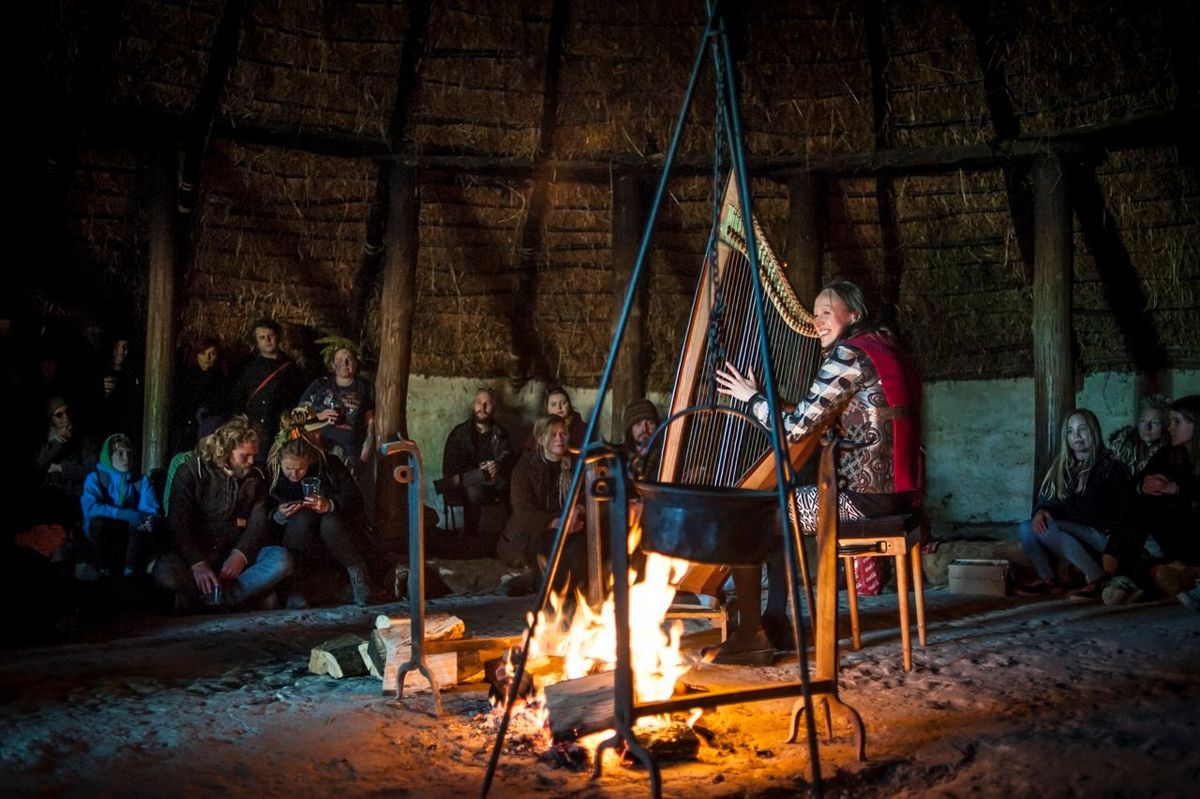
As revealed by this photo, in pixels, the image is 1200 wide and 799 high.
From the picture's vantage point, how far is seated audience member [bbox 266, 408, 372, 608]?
18.9 feet

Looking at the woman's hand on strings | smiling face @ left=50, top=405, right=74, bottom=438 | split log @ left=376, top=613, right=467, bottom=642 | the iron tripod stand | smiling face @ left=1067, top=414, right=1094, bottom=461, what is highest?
the woman's hand on strings

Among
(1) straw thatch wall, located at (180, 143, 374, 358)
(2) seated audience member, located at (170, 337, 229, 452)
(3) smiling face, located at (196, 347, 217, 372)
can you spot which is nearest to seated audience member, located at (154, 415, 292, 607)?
(2) seated audience member, located at (170, 337, 229, 452)

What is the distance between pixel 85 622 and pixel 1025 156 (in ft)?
20.3

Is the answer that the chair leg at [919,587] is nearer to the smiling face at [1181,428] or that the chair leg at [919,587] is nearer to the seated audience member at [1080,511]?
the seated audience member at [1080,511]

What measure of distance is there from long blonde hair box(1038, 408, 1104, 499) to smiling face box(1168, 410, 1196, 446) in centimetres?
39

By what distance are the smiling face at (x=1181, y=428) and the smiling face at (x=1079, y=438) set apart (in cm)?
47

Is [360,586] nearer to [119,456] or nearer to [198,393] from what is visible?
[119,456]

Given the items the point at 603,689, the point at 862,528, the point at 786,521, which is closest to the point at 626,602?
the point at 786,521

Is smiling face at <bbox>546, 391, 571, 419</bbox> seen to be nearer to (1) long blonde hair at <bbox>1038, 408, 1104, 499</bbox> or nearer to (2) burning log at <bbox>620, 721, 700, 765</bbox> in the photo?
(1) long blonde hair at <bbox>1038, 408, 1104, 499</bbox>

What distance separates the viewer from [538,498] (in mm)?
6664

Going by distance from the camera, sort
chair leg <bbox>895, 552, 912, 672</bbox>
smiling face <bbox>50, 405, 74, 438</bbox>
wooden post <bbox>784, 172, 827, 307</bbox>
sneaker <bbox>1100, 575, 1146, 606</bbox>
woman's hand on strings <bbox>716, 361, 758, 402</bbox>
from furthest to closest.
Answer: wooden post <bbox>784, 172, 827, 307</bbox> < smiling face <bbox>50, 405, 74, 438</bbox> < sneaker <bbox>1100, 575, 1146, 606</bbox> < chair leg <bbox>895, 552, 912, 672</bbox> < woman's hand on strings <bbox>716, 361, 758, 402</bbox>

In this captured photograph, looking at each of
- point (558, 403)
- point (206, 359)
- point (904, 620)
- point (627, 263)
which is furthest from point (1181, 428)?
point (206, 359)

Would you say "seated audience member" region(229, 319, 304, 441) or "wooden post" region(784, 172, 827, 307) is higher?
"wooden post" region(784, 172, 827, 307)

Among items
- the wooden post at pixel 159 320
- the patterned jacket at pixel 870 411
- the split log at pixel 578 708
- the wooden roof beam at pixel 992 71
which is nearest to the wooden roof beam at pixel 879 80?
the wooden roof beam at pixel 992 71
